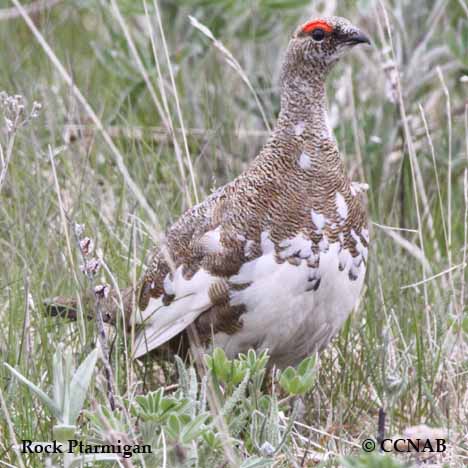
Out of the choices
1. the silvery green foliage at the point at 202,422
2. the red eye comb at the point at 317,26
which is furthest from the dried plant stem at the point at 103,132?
the red eye comb at the point at 317,26

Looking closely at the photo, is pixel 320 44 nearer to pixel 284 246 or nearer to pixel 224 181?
pixel 284 246

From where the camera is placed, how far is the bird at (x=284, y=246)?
3.02 m

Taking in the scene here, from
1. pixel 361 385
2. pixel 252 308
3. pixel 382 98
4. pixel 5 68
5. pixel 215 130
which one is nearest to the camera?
pixel 252 308

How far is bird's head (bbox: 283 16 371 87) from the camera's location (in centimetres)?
324

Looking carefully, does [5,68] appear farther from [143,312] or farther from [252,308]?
[252,308]

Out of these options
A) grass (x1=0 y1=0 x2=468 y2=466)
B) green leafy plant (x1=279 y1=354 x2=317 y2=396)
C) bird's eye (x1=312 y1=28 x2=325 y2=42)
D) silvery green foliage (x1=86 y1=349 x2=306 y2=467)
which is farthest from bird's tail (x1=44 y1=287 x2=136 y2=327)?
bird's eye (x1=312 y1=28 x2=325 y2=42)

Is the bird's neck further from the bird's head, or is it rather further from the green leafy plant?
the green leafy plant

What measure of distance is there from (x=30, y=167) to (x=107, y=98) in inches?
33.0

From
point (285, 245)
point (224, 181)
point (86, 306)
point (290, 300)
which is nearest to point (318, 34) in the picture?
point (285, 245)

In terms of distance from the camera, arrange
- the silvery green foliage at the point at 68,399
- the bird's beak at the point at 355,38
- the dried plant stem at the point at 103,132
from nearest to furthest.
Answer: the silvery green foliage at the point at 68,399, the dried plant stem at the point at 103,132, the bird's beak at the point at 355,38

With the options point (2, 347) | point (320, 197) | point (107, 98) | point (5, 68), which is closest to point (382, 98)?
point (107, 98)

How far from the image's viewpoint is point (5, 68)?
4566mm

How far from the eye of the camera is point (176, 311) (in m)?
3.20

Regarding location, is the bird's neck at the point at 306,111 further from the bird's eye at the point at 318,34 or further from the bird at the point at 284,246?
the bird's eye at the point at 318,34
